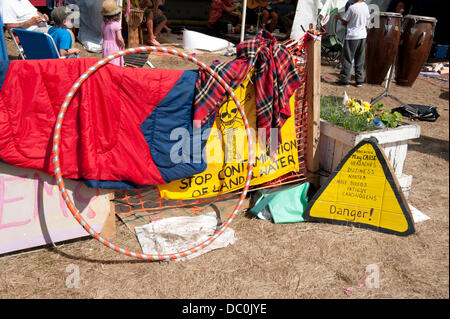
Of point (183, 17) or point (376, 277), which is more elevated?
point (183, 17)

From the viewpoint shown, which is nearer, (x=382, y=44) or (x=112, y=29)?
(x=112, y=29)

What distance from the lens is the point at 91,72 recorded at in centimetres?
314

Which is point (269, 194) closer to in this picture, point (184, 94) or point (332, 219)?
point (332, 219)

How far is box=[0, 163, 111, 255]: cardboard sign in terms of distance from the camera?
10.7 feet

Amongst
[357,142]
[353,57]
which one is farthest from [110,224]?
[353,57]

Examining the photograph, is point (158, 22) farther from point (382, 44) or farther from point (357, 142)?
point (357, 142)

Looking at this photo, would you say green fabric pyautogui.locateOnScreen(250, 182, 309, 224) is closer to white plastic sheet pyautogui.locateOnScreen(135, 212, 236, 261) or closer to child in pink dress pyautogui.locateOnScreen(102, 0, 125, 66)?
white plastic sheet pyautogui.locateOnScreen(135, 212, 236, 261)

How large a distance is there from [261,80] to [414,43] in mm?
5246

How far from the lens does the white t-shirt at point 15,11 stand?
7160 millimetres

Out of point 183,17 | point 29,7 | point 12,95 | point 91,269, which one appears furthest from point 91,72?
point 183,17

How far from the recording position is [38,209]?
11.1 feet

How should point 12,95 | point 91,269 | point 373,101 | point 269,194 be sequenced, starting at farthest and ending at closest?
point 373,101 → point 269,194 → point 91,269 → point 12,95

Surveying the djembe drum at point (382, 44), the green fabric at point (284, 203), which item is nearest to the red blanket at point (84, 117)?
the green fabric at point (284, 203)

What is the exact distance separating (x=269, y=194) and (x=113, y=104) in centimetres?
181
